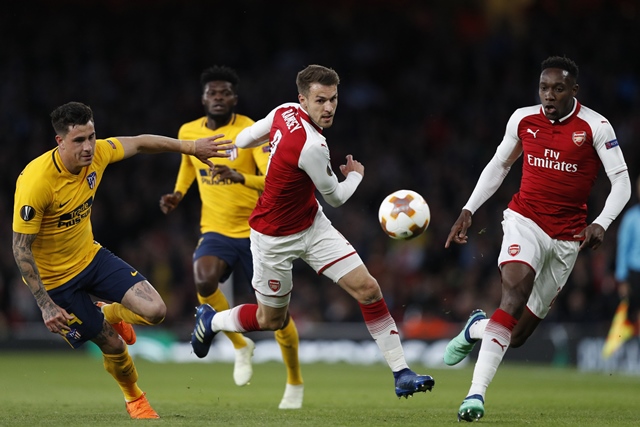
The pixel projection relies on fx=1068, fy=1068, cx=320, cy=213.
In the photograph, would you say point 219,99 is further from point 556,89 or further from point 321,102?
point 556,89

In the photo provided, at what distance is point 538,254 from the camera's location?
800 cm

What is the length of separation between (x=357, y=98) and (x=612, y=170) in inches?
562

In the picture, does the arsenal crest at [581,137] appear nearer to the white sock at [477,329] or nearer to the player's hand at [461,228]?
the player's hand at [461,228]

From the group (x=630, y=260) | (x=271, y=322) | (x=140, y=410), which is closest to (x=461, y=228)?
(x=271, y=322)

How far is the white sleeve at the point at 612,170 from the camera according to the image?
7.85m

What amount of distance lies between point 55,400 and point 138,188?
1073cm

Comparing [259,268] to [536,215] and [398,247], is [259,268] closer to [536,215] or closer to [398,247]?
[536,215]

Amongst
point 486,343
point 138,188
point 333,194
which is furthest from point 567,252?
point 138,188

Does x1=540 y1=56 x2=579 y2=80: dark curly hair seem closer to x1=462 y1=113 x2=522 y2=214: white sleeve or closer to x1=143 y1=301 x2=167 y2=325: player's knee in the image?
x1=462 y1=113 x2=522 y2=214: white sleeve

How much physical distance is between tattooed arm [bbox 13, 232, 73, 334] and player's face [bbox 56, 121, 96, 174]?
2.03ft

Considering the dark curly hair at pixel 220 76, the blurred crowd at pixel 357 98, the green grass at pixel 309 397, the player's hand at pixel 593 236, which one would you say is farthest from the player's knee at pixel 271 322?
the blurred crowd at pixel 357 98

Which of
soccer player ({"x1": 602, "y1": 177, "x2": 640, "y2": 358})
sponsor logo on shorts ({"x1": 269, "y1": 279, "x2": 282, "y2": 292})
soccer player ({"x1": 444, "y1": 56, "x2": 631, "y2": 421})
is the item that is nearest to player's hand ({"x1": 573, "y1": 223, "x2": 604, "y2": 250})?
soccer player ({"x1": 444, "y1": 56, "x2": 631, "y2": 421})

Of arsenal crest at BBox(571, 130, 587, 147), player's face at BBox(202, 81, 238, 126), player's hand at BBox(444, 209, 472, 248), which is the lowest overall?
player's hand at BBox(444, 209, 472, 248)

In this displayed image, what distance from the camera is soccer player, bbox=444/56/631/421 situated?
7824 millimetres
